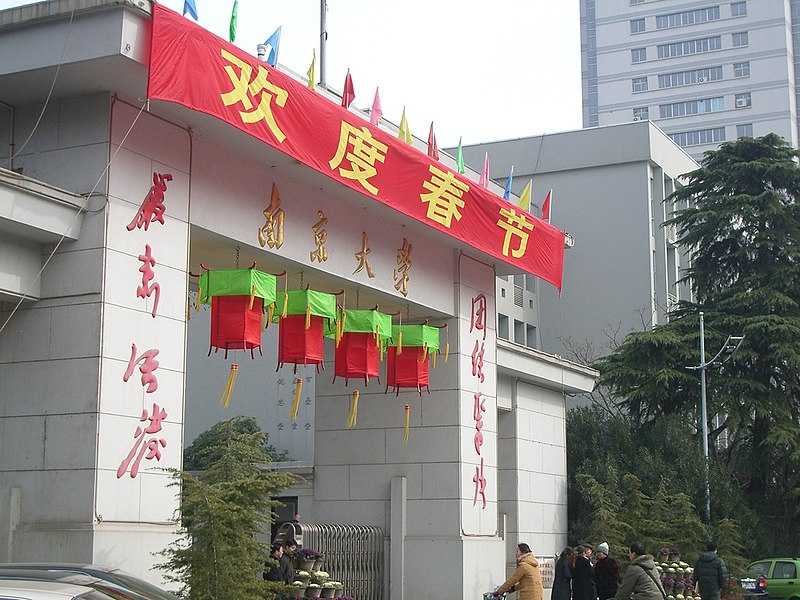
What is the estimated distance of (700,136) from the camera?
3949 inches

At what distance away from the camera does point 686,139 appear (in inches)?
3974

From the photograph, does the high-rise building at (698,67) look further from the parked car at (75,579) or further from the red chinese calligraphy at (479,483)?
the parked car at (75,579)

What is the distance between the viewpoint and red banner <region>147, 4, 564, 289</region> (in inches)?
491

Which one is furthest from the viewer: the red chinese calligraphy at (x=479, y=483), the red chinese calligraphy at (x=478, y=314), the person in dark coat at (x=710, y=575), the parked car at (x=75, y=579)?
the red chinese calligraphy at (x=478, y=314)

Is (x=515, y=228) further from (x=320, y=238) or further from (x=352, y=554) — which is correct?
(x=352, y=554)

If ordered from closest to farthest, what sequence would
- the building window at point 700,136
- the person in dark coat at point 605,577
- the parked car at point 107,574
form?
the parked car at point 107,574 < the person in dark coat at point 605,577 < the building window at point 700,136

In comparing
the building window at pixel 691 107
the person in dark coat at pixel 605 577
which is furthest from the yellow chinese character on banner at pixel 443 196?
the building window at pixel 691 107

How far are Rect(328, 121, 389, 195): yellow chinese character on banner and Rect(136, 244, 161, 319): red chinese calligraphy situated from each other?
2.99 meters

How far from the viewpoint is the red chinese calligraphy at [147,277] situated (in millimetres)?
12984

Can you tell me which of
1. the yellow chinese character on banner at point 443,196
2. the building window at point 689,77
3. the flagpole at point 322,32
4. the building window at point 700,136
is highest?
the building window at point 689,77

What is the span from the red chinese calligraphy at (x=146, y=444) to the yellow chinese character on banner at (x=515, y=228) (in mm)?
8202

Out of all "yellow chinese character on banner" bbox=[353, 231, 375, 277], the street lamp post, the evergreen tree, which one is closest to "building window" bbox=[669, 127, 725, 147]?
the street lamp post

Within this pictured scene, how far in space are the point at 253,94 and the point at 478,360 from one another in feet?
27.9

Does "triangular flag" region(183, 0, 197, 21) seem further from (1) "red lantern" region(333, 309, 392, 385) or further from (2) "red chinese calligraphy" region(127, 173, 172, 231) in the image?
(1) "red lantern" region(333, 309, 392, 385)
